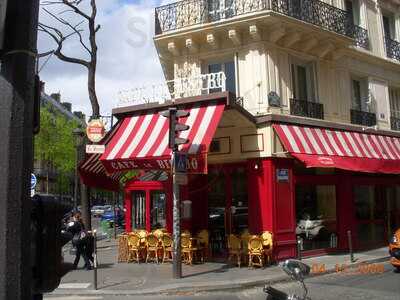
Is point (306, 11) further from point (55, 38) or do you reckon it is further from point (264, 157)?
point (55, 38)

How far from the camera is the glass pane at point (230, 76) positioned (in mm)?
16781

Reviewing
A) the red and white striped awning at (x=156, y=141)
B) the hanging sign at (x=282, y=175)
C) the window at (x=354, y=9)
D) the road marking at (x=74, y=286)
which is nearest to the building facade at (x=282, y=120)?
the hanging sign at (x=282, y=175)

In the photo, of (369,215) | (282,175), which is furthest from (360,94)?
(282,175)

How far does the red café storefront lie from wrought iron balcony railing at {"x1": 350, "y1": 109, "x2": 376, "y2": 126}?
0.64m

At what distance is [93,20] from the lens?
22.1 meters

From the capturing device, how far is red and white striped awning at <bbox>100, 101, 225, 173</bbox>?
13398mm

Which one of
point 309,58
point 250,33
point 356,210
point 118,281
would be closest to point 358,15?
point 309,58

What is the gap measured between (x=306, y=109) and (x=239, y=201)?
3.80 meters

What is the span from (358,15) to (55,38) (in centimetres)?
1252

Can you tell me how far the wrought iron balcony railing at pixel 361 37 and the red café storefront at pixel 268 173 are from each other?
358cm

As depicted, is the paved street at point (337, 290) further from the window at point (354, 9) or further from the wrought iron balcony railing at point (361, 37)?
the window at point (354, 9)

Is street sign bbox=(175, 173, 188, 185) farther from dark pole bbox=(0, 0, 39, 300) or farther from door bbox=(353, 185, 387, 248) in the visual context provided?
dark pole bbox=(0, 0, 39, 300)

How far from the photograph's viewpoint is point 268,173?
1511 cm

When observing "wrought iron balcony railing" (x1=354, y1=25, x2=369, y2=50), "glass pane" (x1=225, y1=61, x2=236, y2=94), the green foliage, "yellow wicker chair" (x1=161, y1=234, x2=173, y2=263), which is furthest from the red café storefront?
the green foliage
